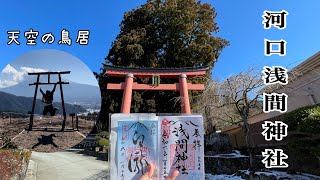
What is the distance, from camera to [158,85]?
1270cm

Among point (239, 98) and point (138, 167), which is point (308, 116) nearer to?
point (239, 98)

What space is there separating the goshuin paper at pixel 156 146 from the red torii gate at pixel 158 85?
24.1ft

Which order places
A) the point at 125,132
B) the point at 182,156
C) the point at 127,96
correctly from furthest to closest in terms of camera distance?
the point at 127,96
the point at 182,156
the point at 125,132

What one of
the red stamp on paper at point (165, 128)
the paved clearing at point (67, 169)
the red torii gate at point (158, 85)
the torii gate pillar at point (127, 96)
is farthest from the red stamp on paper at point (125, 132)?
the paved clearing at point (67, 169)

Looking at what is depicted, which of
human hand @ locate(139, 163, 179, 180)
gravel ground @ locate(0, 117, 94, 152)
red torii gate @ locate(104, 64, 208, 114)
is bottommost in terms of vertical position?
human hand @ locate(139, 163, 179, 180)

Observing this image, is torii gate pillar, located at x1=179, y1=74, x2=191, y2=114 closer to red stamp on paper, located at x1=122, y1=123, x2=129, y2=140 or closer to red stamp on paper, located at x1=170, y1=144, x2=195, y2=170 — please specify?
red stamp on paper, located at x1=170, y1=144, x2=195, y2=170

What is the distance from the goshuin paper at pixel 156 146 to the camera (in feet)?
14.4

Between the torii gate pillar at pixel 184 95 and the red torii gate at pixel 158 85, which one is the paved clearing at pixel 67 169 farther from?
the torii gate pillar at pixel 184 95

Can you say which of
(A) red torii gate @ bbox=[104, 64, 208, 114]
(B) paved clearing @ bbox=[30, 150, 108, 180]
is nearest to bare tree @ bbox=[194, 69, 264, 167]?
(A) red torii gate @ bbox=[104, 64, 208, 114]

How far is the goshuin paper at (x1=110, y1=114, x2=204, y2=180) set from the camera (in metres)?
4.38

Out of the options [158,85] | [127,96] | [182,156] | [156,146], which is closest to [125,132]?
[156,146]

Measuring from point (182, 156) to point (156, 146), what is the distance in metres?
0.38

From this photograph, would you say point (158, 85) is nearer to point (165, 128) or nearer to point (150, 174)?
point (165, 128)

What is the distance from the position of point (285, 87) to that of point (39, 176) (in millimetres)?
10636
